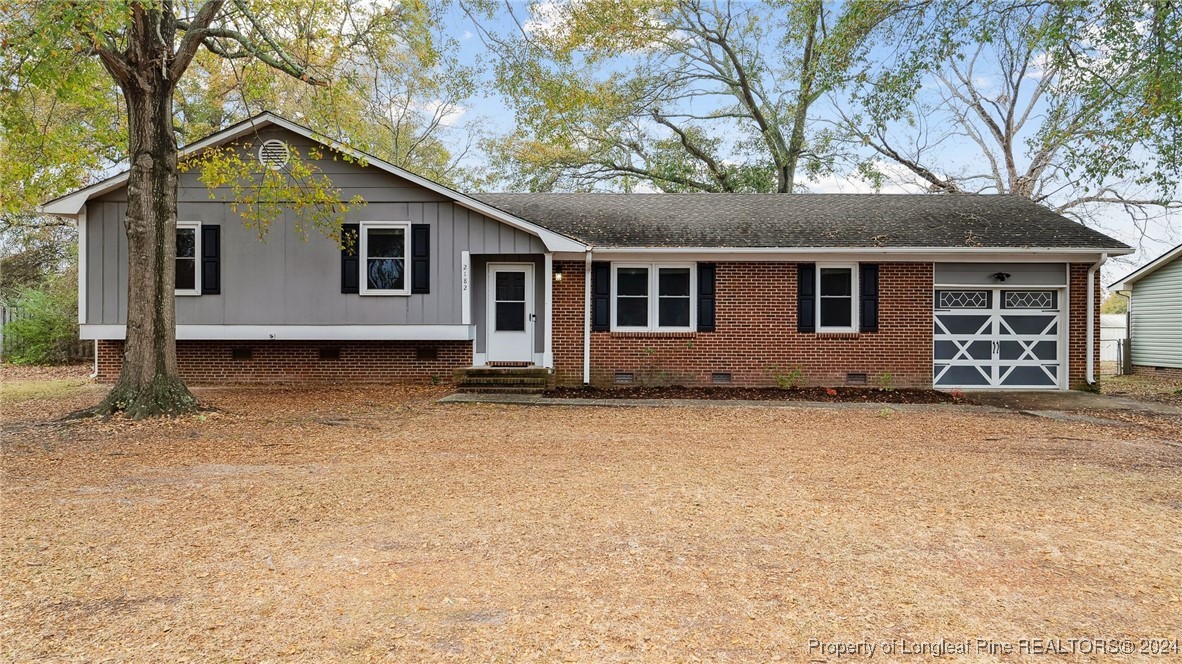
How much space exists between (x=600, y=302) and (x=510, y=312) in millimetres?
1838

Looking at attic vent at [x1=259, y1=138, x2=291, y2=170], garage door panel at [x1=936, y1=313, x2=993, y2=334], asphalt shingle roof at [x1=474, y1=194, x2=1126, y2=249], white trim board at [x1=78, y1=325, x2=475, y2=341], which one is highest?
attic vent at [x1=259, y1=138, x2=291, y2=170]

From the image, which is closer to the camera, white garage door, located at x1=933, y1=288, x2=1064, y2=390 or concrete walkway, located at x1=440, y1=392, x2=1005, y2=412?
concrete walkway, located at x1=440, y1=392, x2=1005, y2=412

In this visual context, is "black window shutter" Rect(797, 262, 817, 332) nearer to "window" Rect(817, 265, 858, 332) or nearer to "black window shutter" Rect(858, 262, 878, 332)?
"window" Rect(817, 265, 858, 332)

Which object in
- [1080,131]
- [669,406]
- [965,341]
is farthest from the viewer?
[965,341]

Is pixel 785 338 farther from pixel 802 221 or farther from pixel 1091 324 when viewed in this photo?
pixel 1091 324

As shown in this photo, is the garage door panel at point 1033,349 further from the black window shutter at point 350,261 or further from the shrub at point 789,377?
the black window shutter at point 350,261

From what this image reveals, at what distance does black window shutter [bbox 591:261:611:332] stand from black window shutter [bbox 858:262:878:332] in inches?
195

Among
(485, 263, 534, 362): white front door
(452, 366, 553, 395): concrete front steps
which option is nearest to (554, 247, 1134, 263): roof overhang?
(485, 263, 534, 362): white front door

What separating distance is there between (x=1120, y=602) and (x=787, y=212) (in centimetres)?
1196

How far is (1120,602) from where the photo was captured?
3.29 m

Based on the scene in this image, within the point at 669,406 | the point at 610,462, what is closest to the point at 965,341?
the point at 669,406

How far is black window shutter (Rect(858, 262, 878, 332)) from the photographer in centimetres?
1254

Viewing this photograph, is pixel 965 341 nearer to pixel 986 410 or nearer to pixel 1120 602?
pixel 986 410

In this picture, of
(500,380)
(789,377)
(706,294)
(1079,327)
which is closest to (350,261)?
(500,380)
